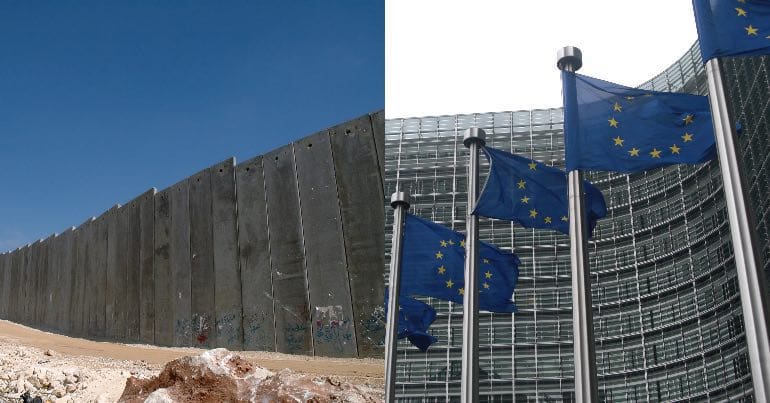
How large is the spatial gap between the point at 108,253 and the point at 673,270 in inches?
980

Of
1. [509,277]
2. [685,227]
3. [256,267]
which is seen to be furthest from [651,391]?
[256,267]

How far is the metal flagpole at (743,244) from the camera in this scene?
15.6 ft

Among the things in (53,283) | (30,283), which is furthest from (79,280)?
(30,283)

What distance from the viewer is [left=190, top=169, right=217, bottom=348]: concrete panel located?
10.4m

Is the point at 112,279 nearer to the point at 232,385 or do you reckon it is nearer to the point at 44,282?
the point at 44,282

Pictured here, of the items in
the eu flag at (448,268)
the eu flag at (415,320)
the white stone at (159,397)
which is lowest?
the white stone at (159,397)

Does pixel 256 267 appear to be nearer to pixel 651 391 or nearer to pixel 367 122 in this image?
pixel 367 122

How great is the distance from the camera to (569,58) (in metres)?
7.83

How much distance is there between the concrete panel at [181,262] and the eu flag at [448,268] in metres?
3.22

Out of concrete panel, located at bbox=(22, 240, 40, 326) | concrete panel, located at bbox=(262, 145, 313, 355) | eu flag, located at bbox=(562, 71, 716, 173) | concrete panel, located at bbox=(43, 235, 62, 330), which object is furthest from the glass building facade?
eu flag, located at bbox=(562, 71, 716, 173)

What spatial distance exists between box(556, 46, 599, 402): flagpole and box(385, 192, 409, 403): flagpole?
2109mm

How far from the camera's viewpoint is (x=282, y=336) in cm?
924

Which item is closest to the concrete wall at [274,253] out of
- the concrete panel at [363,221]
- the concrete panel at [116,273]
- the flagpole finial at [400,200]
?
the concrete panel at [363,221]

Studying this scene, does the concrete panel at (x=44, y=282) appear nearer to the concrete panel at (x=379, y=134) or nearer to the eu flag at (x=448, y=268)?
the eu flag at (x=448, y=268)
